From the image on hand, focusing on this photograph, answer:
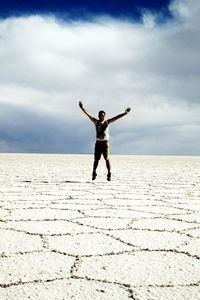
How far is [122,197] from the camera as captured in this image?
154 inches

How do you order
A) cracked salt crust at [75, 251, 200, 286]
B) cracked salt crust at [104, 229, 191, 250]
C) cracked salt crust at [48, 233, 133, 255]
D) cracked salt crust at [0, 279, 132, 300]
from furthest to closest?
cracked salt crust at [104, 229, 191, 250]
cracked salt crust at [48, 233, 133, 255]
cracked salt crust at [75, 251, 200, 286]
cracked salt crust at [0, 279, 132, 300]

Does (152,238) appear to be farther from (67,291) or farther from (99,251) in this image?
(67,291)

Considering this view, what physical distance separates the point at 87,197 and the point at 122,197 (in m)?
0.32

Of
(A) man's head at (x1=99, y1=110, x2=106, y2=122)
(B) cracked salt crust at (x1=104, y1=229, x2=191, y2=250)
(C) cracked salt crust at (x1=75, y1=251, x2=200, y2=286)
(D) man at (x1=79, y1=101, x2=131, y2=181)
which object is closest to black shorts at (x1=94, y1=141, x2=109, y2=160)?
(D) man at (x1=79, y1=101, x2=131, y2=181)

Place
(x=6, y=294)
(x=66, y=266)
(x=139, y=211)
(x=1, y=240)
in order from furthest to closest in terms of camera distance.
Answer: (x=139, y=211), (x=1, y=240), (x=66, y=266), (x=6, y=294)

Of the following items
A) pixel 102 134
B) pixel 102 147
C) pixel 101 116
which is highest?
pixel 101 116

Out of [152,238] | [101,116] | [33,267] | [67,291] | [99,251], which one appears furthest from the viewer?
[101,116]

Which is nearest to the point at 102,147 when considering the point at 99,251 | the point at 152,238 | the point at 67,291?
the point at 152,238

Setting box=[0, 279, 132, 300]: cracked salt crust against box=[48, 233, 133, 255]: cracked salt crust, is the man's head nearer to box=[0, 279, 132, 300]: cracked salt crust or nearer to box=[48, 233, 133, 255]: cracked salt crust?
box=[48, 233, 133, 255]: cracked salt crust

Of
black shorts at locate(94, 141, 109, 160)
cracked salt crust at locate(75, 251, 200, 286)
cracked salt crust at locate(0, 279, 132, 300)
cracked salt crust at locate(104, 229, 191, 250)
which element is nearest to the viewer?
cracked salt crust at locate(0, 279, 132, 300)

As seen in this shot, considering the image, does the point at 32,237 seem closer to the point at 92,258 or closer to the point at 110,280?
the point at 92,258

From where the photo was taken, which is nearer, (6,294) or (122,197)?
(6,294)

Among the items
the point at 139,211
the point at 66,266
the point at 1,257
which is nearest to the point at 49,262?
the point at 66,266

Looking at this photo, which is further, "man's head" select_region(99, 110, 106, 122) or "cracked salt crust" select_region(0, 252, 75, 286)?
"man's head" select_region(99, 110, 106, 122)
